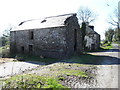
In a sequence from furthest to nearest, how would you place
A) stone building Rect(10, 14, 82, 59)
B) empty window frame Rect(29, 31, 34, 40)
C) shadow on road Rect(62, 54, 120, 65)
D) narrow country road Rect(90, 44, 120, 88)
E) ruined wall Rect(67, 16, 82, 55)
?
empty window frame Rect(29, 31, 34, 40)
ruined wall Rect(67, 16, 82, 55)
stone building Rect(10, 14, 82, 59)
shadow on road Rect(62, 54, 120, 65)
narrow country road Rect(90, 44, 120, 88)

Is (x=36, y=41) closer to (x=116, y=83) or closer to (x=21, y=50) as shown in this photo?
(x=21, y=50)

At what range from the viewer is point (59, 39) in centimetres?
1480

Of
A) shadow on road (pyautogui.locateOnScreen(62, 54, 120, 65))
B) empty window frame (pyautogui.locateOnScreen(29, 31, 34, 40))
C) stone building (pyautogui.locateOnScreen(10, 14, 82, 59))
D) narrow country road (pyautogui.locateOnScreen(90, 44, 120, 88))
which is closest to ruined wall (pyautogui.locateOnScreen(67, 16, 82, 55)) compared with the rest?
stone building (pyautogui.locateOnScreen(10, 14, 82, 59))

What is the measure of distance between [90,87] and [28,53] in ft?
47.1

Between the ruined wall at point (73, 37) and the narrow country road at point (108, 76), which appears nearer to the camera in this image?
the narrow country road at point (108, 76)

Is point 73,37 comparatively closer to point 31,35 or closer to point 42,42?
point 42,42

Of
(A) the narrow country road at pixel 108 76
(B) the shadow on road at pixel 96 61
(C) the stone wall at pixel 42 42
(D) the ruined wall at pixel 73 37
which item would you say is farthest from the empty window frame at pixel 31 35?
(A) the narrow country road at pixel 108 76

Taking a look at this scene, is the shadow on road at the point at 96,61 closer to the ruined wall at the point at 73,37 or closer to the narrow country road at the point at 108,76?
the narrow country road at the point at 108,76

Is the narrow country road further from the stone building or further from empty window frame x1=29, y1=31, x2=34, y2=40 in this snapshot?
empty window frame x1=29, y1=31, x2=34, y2=40

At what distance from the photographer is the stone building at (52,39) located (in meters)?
14.6

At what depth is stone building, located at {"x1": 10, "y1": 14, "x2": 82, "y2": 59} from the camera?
1462 cm

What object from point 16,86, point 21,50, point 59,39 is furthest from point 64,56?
point 16,86

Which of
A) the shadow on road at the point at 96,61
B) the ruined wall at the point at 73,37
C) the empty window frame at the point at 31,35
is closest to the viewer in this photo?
the shadow on road at the point at 96,61

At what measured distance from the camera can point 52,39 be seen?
15.4 metres
